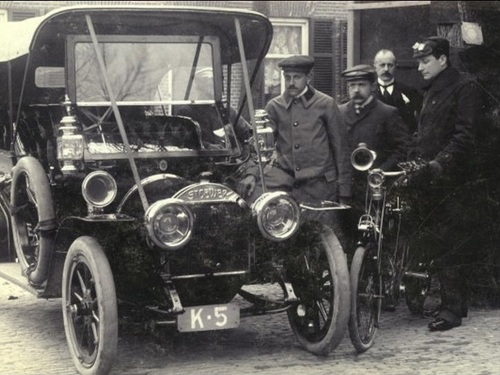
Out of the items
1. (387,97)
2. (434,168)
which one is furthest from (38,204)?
(387,97)

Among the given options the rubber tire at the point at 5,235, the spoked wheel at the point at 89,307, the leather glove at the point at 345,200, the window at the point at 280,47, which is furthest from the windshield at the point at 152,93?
the window at the point at 280,47

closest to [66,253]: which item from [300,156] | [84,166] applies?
[84,166]

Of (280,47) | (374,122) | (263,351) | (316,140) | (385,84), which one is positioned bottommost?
(263,351)

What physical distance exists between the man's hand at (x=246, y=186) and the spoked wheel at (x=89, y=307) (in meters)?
1.23

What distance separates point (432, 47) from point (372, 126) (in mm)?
741

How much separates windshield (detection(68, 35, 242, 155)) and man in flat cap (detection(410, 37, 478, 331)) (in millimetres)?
1438

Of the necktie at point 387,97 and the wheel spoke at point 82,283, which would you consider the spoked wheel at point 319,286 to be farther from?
the necktie at point 387,97

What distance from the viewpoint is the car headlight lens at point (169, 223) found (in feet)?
Result: 17.0

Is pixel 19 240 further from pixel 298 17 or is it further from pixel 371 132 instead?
pixel 298 17

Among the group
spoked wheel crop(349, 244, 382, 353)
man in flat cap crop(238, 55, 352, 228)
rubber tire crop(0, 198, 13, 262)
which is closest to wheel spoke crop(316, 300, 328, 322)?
spoked wheel crop(349, 244, 382, 353)

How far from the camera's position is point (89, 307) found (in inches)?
212

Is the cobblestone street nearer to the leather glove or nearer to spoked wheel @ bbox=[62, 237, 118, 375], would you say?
spoked wheel @ bbox=[62, 237, 118, 375]

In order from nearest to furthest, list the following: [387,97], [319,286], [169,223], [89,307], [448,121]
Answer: [169,223] → [89,307] → [319,286] → [448,121] → [387,97]

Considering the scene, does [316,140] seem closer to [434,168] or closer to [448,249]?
[434,168]
